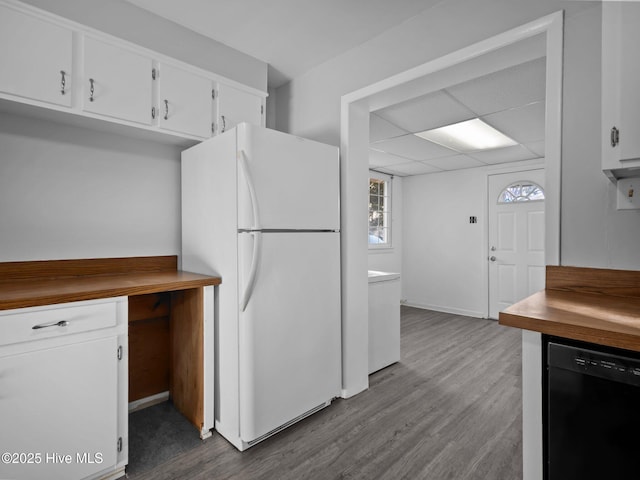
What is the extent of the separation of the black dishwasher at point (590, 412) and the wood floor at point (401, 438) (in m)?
0.74

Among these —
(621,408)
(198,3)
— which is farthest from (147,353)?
(621,408)

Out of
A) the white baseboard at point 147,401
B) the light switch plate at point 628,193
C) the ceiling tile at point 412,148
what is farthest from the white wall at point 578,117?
the white baseboard at point 147,401

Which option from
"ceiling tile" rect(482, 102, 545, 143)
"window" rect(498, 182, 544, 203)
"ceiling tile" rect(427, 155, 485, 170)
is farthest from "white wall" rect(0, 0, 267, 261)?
"window" rect(498, 182, 544, 203)

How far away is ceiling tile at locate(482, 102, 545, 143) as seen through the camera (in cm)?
286

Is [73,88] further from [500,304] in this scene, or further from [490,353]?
[500,304]

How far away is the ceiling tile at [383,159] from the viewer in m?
4.36

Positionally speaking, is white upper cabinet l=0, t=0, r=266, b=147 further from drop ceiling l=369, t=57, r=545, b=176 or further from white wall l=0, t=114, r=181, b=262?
drop ceiling l=369, t=57, r=545, b=176

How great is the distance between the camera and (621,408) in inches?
39.5

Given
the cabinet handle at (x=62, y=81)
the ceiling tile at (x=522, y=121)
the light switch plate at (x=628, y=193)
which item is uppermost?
the ceiling tile at (x=522, y=121)

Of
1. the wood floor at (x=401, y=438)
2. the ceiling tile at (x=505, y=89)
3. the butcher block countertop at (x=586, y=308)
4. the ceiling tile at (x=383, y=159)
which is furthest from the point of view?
the ceiling tile at (x=383, y=159)

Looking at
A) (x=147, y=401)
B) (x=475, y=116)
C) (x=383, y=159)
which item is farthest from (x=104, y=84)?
(x=383, y=159)

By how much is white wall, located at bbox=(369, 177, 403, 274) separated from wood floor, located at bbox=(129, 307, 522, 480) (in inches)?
103

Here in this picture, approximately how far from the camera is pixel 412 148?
4.09 m

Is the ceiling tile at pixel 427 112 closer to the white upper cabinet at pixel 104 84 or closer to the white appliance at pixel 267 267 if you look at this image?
the white appliance at pixel 267 267
